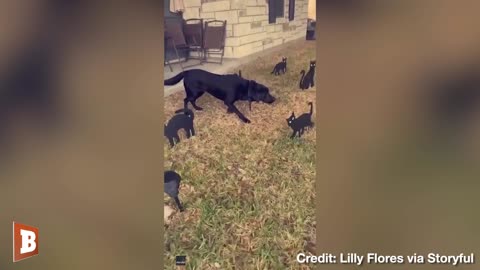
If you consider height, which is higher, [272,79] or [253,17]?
[253,17]

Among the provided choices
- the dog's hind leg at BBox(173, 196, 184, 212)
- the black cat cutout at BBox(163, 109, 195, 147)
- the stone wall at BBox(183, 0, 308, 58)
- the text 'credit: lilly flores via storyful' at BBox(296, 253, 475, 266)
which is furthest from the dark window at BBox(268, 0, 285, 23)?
the text 'credit: lilly flores via storyful' at BBox(296, 253, 475, 266)

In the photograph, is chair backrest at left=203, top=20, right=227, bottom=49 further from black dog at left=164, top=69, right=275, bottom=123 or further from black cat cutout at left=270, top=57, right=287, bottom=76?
black cat cutout at left=270, top=57, right=287, bottom=76

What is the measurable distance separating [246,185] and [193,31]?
889 millimetres

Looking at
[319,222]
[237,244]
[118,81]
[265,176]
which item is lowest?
[237,244]

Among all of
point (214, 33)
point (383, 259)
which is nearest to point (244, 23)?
point (214, 33)

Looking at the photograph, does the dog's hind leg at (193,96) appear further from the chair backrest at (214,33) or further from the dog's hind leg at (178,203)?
the dog's hind leg at (178,203)

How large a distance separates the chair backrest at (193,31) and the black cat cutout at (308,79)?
1.90ft

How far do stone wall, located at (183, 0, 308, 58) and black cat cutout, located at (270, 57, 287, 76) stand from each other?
0.11m

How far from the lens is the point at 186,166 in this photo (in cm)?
232

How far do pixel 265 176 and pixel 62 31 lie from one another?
136 cm

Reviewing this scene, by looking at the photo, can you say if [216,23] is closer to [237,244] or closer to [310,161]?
[310,161]

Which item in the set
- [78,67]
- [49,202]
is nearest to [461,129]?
[78,67]

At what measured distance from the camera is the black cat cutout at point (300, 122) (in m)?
2.24

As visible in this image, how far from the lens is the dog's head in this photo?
7.46 feet
